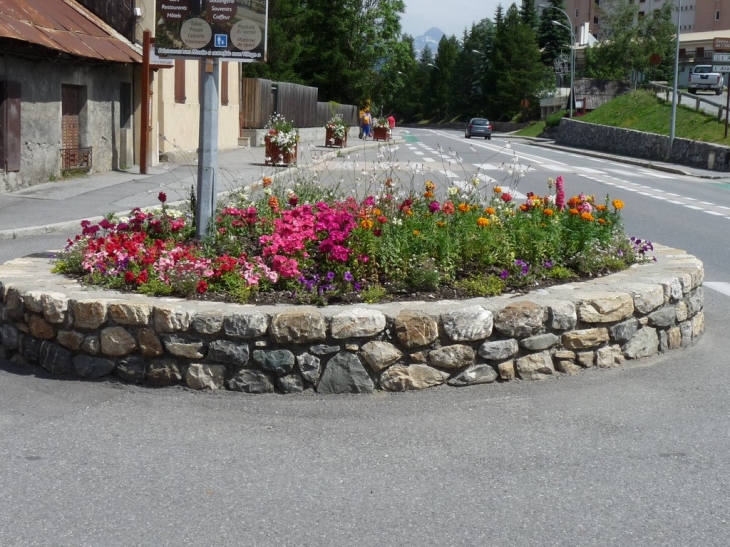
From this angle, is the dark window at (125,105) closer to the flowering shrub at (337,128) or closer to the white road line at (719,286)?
the flowering shrub at (337,128)

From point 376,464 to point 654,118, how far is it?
146 feet

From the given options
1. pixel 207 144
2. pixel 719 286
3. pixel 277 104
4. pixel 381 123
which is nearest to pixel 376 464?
pixel 207 144

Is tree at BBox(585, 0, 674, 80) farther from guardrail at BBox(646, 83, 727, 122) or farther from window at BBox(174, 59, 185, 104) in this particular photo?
window at BBox(174, 59, 185, 104)

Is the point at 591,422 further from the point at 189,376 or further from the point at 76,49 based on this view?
the point at 76,49

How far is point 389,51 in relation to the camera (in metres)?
69.2

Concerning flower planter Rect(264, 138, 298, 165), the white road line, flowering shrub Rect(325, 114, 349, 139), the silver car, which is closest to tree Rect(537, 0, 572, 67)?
the silver car

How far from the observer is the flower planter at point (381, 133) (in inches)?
1855

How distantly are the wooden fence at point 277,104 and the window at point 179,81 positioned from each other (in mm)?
9282

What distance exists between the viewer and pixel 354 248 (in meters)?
6.51

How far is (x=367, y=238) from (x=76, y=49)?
44.1 ft

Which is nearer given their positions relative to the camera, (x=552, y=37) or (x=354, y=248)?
(x=354, y=248)

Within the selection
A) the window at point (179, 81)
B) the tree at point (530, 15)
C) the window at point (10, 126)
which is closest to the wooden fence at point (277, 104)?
the window at point (179, 81)

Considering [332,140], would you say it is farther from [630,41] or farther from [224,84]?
[630,41]

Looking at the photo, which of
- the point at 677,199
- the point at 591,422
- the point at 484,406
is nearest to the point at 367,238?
the point at 484,406
